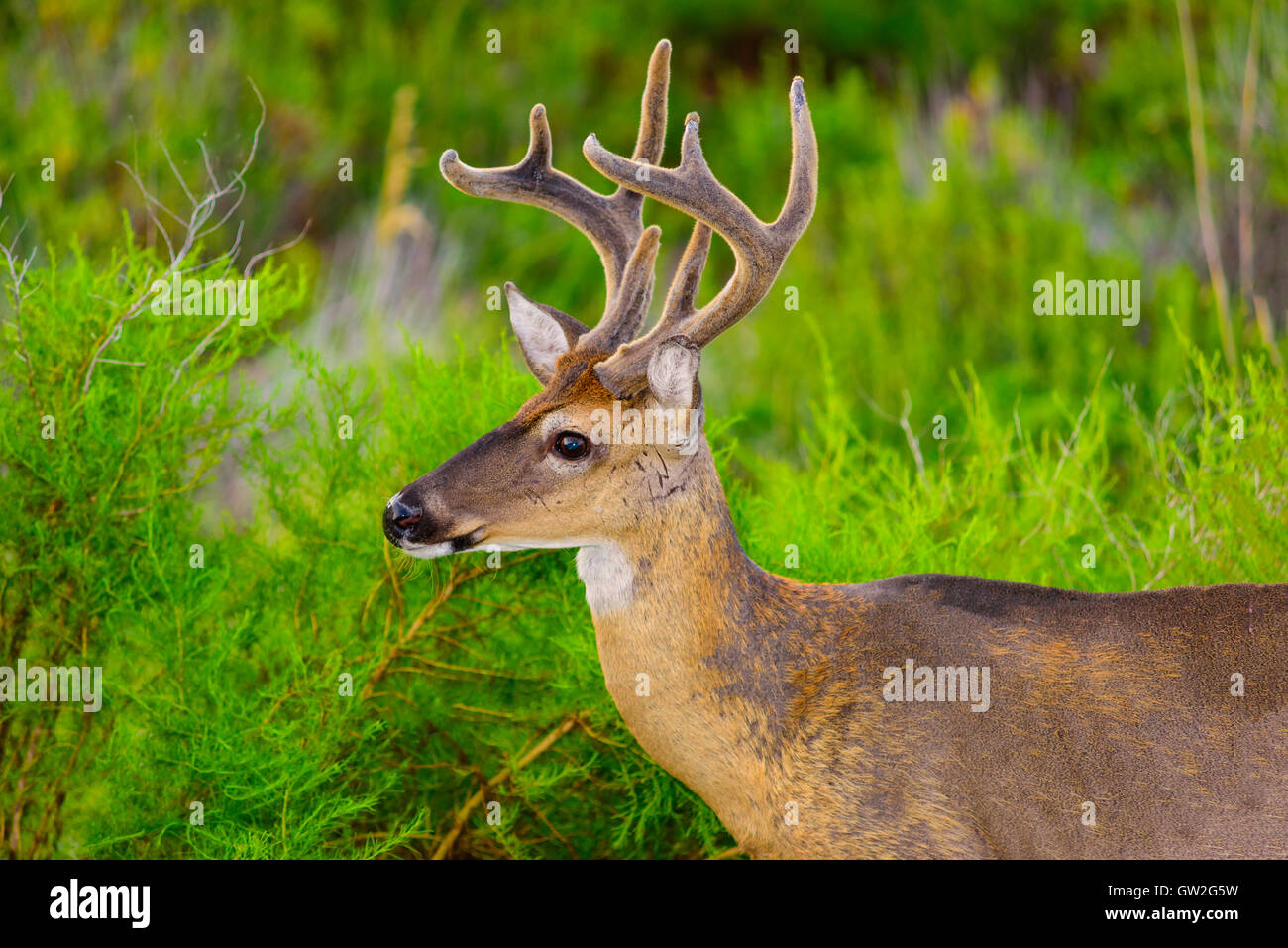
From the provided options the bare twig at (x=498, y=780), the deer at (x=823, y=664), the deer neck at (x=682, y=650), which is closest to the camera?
the deer at (x=823, y=664)

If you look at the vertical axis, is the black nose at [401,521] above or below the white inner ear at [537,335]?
below

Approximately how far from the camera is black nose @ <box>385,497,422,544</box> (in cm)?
396

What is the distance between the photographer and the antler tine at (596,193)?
4.59 meters

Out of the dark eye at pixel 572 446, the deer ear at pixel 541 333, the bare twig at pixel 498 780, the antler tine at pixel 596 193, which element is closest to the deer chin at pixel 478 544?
the dark eye at pixel 572 446

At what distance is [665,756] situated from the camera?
167 inches

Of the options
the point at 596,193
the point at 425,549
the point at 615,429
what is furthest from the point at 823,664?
the point at 596,193

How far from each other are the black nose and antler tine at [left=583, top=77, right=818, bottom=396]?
22.7 inches

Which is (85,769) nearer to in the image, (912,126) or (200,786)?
(200,786)

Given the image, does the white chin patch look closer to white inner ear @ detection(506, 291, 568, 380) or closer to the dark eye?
the dark eye

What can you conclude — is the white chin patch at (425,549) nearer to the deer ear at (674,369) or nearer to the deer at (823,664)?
the deer at (823,664)

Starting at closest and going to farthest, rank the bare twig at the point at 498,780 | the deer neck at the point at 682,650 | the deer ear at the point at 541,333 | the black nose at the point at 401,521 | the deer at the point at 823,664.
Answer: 1. the black nose at the point at 401,521
2. the deer at the point at 823,664
3. the deer neck at the point at 682,650
4. the deer ear at the point at 541,333
5. the bare twig at the point at 498,780

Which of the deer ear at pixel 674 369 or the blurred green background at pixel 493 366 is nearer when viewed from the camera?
the deer ear at pixel 674 369

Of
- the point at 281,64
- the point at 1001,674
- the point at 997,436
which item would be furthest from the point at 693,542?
the point at 281,64

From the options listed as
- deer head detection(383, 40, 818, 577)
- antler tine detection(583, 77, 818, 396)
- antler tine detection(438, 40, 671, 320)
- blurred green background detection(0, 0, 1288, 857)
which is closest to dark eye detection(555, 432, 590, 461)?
deer head detection(383, 40, 818, 577)
